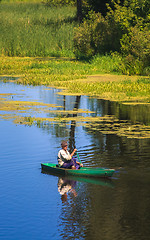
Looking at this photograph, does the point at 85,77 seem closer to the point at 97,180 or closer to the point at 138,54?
the point at 138,54

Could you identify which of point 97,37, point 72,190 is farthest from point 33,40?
point 72,190

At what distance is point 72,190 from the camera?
10148mm

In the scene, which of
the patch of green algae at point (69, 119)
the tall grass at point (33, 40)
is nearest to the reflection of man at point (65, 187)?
the patch of green algae at point (69, 119)

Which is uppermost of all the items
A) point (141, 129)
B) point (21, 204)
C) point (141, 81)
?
point (141, 81)

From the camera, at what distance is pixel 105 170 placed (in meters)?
10.6

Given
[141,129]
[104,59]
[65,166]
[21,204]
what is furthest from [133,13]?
[21,204]

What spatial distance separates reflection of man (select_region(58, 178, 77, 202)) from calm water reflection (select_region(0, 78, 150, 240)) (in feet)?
0.06

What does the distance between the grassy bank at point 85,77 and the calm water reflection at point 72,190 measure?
23.7ft

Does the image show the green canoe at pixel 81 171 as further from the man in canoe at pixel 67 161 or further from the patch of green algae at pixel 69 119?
the patch of green algae at pixel 69 119

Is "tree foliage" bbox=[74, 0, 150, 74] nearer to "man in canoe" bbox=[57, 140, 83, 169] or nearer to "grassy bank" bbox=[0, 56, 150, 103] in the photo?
"grassy bank" bbox=[0, 56, 150, 103]

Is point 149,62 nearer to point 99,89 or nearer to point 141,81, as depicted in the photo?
point 141,81

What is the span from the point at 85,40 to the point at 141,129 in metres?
20.4

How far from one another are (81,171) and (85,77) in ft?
56.1

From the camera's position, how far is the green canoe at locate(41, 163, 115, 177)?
10.7m
